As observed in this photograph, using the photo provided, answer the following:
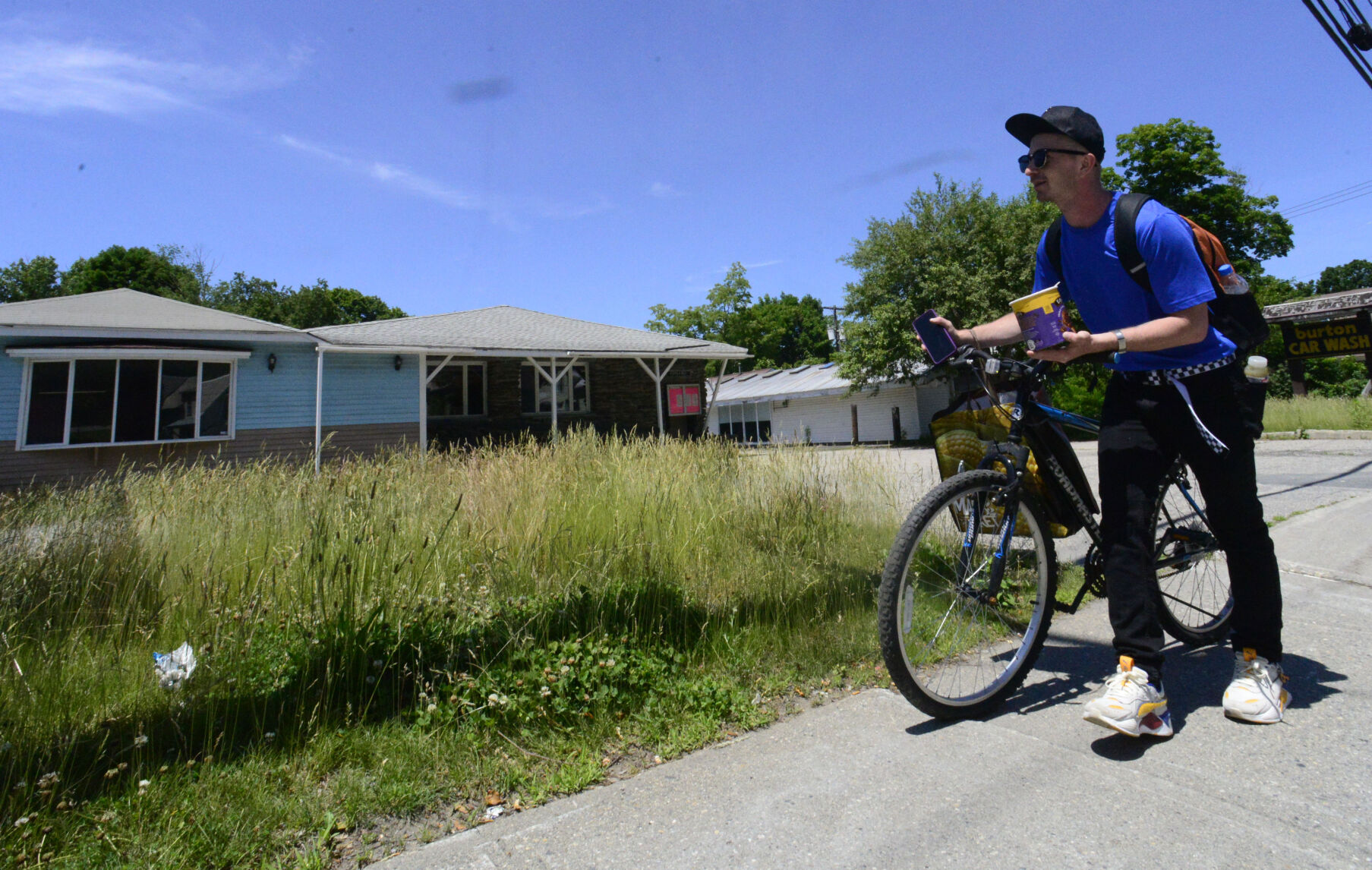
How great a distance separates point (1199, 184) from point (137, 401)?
40604 mm

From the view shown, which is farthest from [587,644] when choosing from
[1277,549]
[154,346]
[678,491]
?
[154,346]

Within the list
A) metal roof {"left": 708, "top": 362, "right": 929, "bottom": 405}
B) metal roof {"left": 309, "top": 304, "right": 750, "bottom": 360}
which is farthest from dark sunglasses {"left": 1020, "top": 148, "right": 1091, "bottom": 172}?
metal roof {"left": 708, "top": 362, "right": 929, "bottom": 405}

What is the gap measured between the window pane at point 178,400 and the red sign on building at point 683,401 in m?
11.3

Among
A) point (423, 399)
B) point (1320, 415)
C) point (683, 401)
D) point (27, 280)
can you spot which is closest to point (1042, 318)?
point (423, 399)

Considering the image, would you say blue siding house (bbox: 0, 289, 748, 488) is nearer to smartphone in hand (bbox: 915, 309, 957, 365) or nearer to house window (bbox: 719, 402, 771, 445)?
smartphone in hand (bbox: 915, 309, 957, 365)

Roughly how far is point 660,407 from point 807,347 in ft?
198

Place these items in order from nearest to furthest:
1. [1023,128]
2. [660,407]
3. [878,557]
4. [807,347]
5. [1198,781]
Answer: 1. [1198,781]
2. [1023,128]
3. [878,557]
4. [660,407]
5. [807,347]

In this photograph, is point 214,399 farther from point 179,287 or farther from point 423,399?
point 179,287

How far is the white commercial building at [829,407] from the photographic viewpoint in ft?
109

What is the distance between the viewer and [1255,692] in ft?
7.99

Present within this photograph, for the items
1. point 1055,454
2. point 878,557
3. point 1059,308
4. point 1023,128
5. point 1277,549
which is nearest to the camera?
point 1059,308

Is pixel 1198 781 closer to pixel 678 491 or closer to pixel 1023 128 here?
pixel 1023 128

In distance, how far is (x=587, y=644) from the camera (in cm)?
300

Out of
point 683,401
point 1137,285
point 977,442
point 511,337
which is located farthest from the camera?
point 683,401
